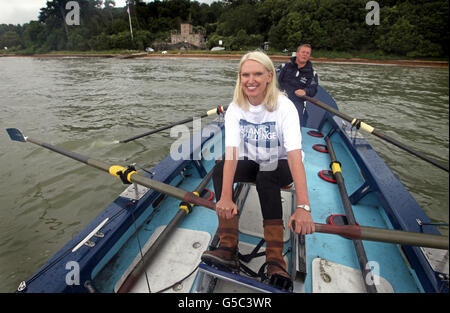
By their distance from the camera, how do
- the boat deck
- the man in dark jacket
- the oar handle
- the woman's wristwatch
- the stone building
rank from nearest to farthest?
the oar handle < the woman's wristwatch < the boat deck < the man in dark jacket < the stone building

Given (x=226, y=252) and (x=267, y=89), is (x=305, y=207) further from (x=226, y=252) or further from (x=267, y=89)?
(x=267, y=89)

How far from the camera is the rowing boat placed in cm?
170

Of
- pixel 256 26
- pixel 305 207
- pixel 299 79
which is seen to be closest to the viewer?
pixel 305 207

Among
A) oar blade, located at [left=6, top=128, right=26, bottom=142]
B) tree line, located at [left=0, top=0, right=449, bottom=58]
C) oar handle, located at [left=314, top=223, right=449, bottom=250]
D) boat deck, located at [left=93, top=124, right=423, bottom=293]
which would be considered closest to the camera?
oar handle, located at [left=314, top=223, right=449, bottom=250]

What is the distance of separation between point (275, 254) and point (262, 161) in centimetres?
83

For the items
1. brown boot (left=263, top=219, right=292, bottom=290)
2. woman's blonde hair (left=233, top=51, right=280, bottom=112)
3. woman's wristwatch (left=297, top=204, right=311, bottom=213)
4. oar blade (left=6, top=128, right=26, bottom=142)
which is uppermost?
woman's blonde hair (left=233, top=51, right=280, bottom=112)

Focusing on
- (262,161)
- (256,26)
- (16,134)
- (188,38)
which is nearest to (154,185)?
(262,161)

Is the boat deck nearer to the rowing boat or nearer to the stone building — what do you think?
the rowing boat

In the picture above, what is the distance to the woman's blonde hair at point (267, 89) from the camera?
6.32 ft

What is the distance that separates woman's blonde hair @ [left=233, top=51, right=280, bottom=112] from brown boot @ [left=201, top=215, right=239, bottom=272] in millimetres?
1083

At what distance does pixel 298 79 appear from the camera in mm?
4918

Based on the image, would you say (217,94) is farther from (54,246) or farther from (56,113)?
(54,246)

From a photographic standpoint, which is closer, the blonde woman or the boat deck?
the blonde woman

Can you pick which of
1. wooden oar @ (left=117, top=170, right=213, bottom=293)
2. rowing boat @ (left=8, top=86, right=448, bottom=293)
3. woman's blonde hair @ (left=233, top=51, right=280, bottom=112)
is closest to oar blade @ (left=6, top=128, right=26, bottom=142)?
rowing boat @ (left=8, top=86, right=448, bottom=293)
